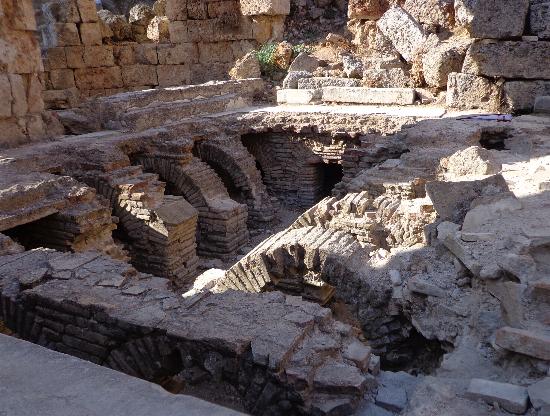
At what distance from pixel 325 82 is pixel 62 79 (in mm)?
7135

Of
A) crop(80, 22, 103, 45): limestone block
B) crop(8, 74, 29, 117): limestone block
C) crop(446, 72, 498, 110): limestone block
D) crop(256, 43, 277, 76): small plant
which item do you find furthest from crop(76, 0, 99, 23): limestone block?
crop(446, 72, 498, 110): limestone block

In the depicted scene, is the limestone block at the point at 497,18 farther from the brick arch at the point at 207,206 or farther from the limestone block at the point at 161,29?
the limestone block at the point at 161,29

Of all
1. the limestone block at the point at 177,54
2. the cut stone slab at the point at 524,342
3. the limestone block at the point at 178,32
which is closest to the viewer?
the cut stone slab at the point at 524,342

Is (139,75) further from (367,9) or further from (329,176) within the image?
(329,176)

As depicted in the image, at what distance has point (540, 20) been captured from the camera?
26.6 ft

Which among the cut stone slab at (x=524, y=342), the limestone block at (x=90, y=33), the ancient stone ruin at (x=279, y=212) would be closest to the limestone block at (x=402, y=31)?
the ancient stone ruin at (x=279, y=212)

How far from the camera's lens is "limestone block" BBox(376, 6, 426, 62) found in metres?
10.8

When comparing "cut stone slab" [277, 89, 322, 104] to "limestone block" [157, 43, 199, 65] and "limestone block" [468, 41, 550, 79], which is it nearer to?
"limestone block" [468, 41, 550, 79]

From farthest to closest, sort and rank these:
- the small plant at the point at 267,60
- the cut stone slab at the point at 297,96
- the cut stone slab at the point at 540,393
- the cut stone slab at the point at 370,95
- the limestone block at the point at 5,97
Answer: the small plant at the point at 267,60 < the cut stone slab at the point at 297,96 < the cut stone slab at the point at 370,95 < the limestone block at the point at 5,97 < the cut stone slab at the point at 540,393

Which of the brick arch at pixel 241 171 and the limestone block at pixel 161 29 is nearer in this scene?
the brick arch at pixel 241 171

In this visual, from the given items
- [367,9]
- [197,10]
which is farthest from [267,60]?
[197,10]

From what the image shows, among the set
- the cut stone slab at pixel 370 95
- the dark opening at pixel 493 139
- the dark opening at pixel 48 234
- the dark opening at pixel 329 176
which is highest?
the cut stone slab at pixel 370 95

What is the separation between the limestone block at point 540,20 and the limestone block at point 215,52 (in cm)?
781

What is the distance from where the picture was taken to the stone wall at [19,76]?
25.8 ft
